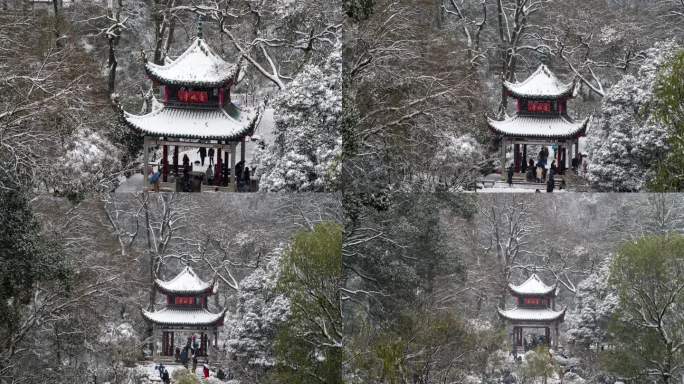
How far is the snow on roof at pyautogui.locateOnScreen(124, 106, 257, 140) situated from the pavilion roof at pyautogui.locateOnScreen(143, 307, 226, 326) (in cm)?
232

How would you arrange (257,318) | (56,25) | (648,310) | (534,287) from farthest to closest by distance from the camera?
(257,318), (534,287), (648,310), (56,25)

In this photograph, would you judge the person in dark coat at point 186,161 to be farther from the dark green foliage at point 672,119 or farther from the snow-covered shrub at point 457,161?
the dark green foliage at point 672,119

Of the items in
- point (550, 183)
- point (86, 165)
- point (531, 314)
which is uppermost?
point (86, 165)

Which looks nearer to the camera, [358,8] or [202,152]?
[202,152]

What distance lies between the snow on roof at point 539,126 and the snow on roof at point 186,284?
409 centimetres

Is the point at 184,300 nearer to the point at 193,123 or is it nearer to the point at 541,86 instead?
the point at 193,123

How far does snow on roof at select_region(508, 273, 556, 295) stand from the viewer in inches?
537

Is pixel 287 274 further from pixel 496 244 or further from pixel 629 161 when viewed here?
→ pixel 629 161

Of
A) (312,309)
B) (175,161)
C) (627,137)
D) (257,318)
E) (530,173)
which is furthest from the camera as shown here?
(312,309)

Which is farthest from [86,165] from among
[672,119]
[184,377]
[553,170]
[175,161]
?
[672,119]

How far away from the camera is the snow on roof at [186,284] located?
1377 centimetres

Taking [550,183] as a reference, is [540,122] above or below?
above

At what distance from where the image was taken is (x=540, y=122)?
13.3 metres

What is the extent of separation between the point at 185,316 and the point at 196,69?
3058 millimetres
